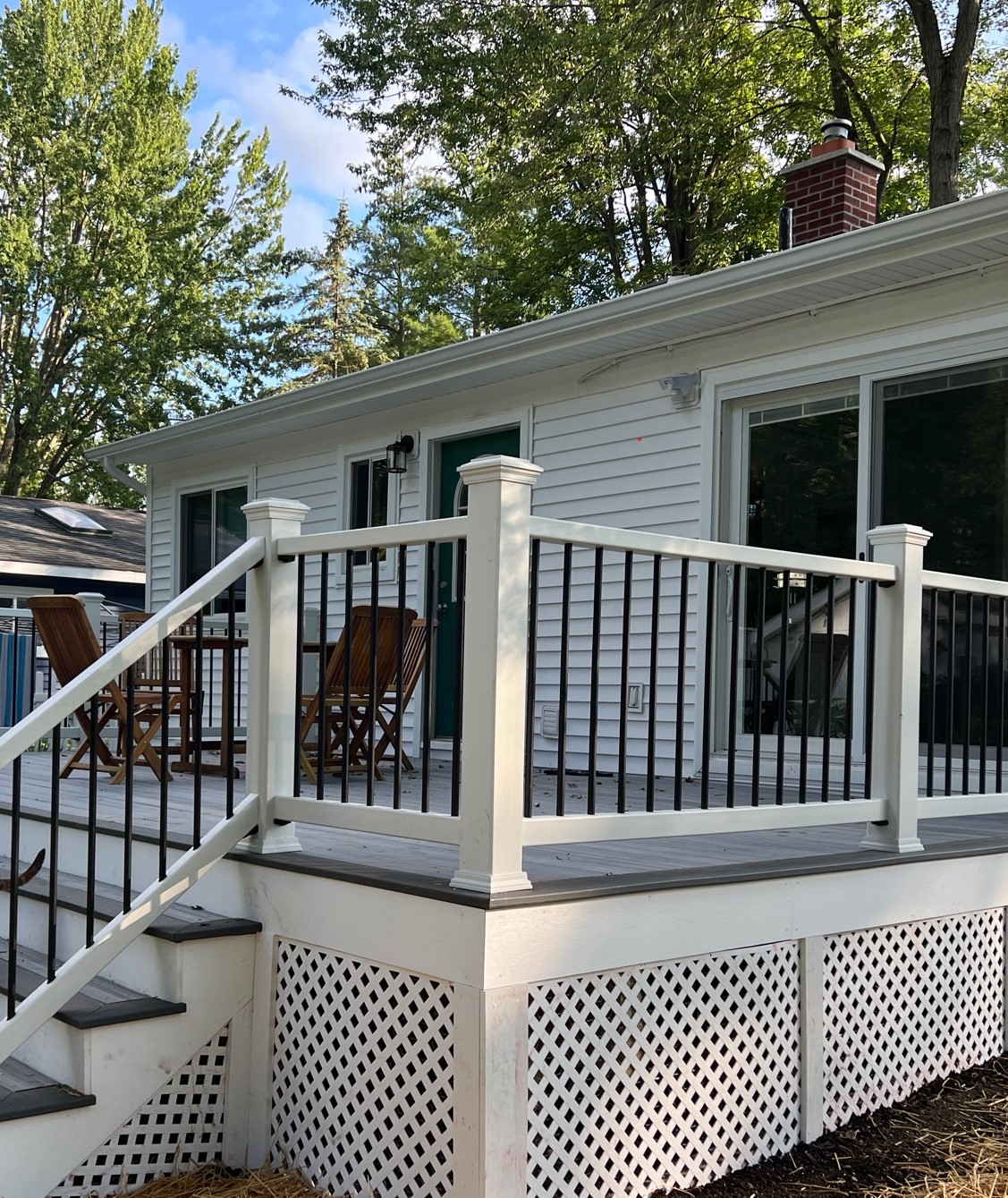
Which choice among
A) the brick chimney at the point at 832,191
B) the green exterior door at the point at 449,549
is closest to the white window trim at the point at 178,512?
the green exterior door at the point at 449,549

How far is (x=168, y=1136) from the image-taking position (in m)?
3.14

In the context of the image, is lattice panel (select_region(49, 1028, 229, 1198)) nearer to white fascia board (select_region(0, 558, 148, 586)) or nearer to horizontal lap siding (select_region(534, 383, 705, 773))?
horizontal lap siding (select_region(534, 383, 705, 773))

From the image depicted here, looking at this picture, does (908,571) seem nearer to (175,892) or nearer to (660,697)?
(175,892)

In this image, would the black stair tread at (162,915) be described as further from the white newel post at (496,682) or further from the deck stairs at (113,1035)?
the white newel post at (496,682)

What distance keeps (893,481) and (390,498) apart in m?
3.74

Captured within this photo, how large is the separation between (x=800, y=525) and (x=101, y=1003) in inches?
153

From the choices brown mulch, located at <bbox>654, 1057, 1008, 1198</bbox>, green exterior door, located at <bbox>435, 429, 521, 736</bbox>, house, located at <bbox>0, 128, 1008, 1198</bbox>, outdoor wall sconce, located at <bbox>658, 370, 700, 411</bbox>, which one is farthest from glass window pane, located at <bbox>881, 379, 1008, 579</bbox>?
green exterior door, located at <bbox>435, 429, 521, 736</bbox>

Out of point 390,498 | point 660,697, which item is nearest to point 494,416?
point 390,498

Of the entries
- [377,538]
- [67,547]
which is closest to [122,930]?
[377,538]

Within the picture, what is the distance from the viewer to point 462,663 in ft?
9.32

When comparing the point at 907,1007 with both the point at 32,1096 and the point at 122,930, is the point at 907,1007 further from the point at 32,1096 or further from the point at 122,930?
the point at 32,1096

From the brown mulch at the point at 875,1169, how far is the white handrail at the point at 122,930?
570mm

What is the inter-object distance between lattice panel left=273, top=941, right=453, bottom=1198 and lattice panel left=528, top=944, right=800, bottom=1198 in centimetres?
24

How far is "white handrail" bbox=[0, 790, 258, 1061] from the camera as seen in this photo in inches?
112
